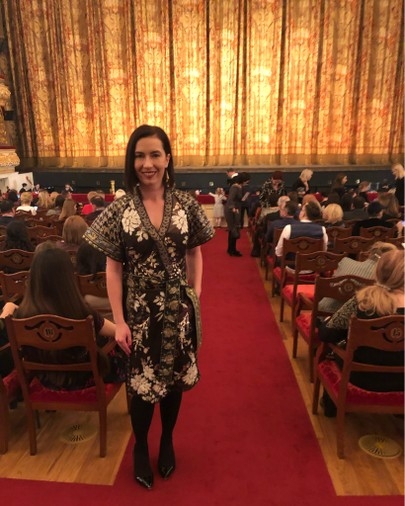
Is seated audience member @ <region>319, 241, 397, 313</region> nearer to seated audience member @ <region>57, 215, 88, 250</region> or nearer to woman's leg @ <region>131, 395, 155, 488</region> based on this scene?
woman's leg @ <region>131, 395, 155, 488</region>

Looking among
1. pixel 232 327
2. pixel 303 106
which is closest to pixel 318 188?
pixel 303 106

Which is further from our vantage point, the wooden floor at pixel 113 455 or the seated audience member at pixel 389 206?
the seated audience member at pixel 389 206

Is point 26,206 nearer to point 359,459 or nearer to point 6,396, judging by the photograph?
point 6,396

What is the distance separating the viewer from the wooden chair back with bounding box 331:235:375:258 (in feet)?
12.5

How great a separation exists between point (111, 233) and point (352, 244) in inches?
106

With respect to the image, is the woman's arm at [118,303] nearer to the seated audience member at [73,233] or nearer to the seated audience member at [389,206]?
the seated audience member at [73,233]

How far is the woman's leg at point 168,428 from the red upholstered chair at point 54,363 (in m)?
0.34

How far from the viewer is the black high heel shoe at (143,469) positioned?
2.09m

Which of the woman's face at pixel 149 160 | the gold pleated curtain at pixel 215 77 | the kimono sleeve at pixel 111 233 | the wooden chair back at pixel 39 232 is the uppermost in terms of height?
the gold pleated curtain at pixel 215 77

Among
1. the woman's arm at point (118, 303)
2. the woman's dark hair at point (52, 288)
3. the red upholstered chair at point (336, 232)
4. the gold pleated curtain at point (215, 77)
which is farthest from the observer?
the gold pleated curtain at point (215, 77)

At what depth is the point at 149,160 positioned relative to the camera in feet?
5.60

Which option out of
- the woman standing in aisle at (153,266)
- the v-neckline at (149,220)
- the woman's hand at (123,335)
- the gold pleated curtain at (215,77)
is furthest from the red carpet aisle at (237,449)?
the gold pleated curtain at (215,77)

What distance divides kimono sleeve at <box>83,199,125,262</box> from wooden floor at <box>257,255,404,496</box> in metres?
1.60

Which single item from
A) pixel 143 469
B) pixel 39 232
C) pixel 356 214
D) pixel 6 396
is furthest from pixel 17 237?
pixel 356 214
